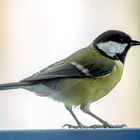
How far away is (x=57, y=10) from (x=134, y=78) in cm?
37

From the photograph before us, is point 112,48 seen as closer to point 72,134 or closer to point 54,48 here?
point 54,48

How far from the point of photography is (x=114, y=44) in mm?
1915

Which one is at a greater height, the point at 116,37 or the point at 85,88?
the point at 116,37

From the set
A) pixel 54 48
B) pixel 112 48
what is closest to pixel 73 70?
pixel 112 48

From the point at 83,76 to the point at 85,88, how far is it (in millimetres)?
40

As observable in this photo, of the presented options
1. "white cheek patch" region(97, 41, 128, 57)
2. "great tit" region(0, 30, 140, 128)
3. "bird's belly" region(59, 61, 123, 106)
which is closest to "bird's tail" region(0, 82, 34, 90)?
"great tit" region(0, 30, 140, 128)

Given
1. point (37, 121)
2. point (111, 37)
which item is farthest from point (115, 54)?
point (37, 121)

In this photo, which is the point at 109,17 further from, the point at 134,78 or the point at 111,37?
the point at 111,37

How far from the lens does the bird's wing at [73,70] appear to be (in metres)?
1.76

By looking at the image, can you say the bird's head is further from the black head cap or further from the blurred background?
the blurred background

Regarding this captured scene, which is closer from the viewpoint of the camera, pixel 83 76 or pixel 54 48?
pixel 83 76

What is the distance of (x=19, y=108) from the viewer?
216 centimetres

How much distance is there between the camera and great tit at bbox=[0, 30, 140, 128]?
178 centimetres

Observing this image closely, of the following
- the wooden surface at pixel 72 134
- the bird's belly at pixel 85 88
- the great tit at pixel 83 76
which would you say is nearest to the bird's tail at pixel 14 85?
the great tit at pixel 83 76
